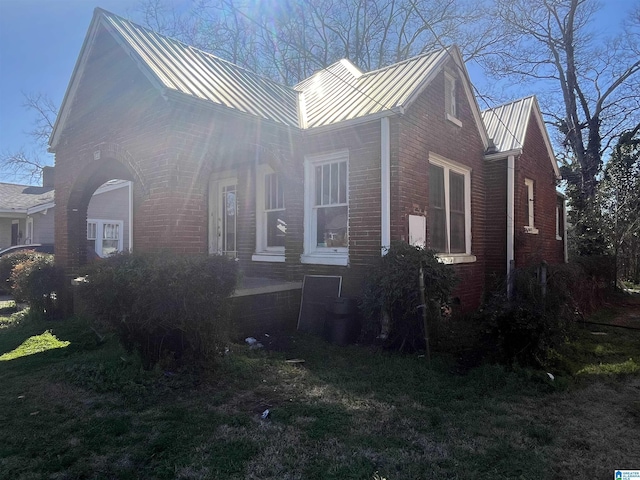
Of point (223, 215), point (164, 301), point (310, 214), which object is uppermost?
point (223, 215)

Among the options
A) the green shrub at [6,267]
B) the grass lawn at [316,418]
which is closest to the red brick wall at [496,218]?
the grass lawn at [316,418]

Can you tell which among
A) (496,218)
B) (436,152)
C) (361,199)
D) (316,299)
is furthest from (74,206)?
(496,218)

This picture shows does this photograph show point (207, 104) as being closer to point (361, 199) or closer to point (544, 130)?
point (361, 199)

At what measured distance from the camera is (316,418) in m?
3.94

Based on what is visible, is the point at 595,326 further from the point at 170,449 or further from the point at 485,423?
the point at 170,449

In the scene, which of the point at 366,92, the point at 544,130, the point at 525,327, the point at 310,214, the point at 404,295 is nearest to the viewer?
the point at 525,327

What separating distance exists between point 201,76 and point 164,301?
424cm

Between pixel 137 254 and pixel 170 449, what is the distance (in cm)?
269

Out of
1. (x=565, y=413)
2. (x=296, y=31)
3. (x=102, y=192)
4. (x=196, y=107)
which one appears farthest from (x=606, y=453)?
(x=296, y=31)

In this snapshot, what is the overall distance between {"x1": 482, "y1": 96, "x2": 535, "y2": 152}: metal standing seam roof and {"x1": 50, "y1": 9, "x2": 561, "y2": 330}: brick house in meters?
0.84

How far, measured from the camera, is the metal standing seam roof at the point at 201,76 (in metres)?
6.40

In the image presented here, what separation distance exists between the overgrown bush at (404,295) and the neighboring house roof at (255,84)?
8.12 feet

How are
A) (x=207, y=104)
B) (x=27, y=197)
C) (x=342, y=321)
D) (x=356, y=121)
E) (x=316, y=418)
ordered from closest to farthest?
(x=316, y=418), (x=207, y=104), (x=342, y=321), (x=356, y=121), (x=27, y=197)

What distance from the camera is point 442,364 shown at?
5535 millimetres
